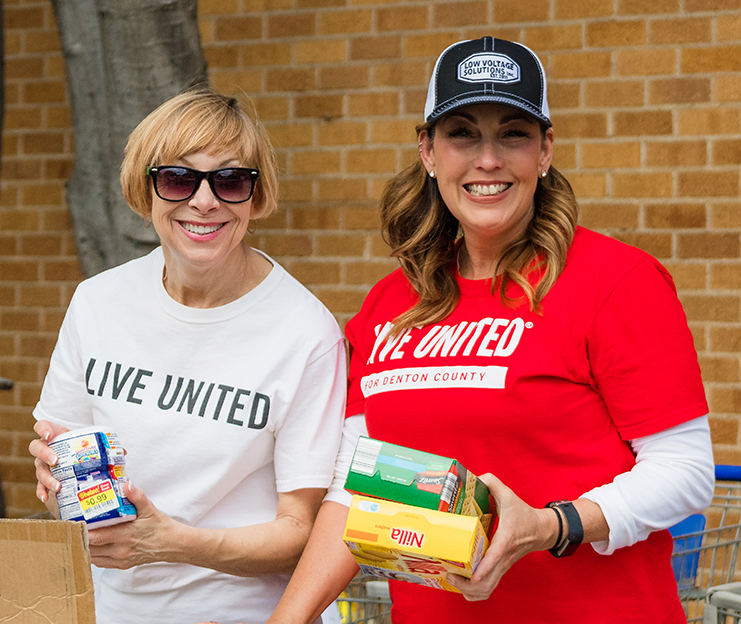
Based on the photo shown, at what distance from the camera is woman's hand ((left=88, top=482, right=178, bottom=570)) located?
5.58 feet

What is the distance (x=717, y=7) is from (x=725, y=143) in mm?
568

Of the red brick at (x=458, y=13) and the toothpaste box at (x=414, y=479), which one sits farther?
the red brick at (x=458, y=13)

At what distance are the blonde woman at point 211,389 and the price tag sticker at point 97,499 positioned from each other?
0.76ft

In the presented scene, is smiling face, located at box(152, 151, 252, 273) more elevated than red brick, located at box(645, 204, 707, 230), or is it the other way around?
smiling face, located at box(152, 151, 252, 273)

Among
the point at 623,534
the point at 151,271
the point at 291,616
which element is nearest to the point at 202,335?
the point at 151,271

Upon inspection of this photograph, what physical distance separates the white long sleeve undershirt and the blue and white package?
913mm

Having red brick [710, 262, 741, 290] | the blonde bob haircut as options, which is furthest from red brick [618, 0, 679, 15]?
the blonde bob haircut

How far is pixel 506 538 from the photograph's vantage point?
153 centimetres

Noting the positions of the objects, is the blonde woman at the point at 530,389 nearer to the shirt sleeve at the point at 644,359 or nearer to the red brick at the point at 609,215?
the shirt sleeve at the point at 644,359

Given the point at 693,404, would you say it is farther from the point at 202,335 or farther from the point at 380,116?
the point at 380,116

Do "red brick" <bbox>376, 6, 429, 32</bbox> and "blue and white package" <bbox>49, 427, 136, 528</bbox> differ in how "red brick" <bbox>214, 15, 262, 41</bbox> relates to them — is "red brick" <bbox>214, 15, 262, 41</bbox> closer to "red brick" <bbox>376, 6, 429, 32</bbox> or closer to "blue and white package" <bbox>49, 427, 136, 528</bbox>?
"red brick" <bbox>376, 6, 429, 32</bbox>

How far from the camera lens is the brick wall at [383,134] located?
3635 mm

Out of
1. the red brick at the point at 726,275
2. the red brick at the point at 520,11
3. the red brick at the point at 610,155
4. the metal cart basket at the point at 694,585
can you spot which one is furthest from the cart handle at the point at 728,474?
the red brick at the point at 520,11

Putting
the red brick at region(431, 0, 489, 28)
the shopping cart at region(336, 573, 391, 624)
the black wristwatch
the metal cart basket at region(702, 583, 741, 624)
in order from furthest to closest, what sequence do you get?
the red brick at region(431, 0, 489, 28)
the shopping cart at region(336, 573, 391, 624)
the metal cart basket at region(702, 583, 741, 624)
the black wristwatch
